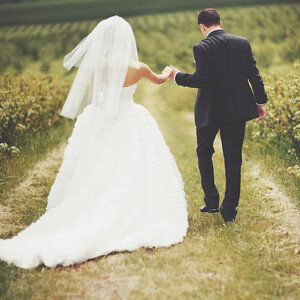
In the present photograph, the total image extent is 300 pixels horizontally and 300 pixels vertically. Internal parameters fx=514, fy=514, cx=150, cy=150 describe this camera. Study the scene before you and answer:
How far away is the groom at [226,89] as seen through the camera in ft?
14.8

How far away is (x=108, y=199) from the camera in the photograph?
445 centimetres

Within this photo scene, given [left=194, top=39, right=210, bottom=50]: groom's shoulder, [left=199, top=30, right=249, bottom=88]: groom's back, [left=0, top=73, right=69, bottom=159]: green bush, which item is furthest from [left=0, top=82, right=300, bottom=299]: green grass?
[left=0, top=73, right=69, bottom=159]: green bush

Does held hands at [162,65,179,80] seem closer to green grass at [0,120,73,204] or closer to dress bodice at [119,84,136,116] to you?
dress bodice at [119,84,136,116]

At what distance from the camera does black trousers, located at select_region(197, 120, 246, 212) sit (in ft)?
15.2

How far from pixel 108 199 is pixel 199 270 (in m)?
1.08

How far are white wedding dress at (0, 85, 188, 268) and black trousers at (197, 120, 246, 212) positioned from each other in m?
0.31

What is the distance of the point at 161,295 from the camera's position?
3.39 m

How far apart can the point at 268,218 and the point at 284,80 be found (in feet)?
9.05

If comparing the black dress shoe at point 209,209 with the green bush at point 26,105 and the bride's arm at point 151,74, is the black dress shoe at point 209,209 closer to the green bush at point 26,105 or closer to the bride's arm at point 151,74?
the bride's arm at point 151,74

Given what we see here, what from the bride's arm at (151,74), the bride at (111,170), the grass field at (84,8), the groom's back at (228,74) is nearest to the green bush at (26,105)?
the grass field at (84,8)

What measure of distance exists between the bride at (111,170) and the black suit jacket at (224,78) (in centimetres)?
45

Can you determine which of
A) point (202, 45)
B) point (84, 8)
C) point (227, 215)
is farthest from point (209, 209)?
point (84, 8)

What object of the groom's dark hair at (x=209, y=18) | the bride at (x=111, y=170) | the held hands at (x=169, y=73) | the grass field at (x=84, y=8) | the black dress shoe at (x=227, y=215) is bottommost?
the black dress shoe at (x=227, y=215)

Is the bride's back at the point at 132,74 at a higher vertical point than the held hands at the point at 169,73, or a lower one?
higher
